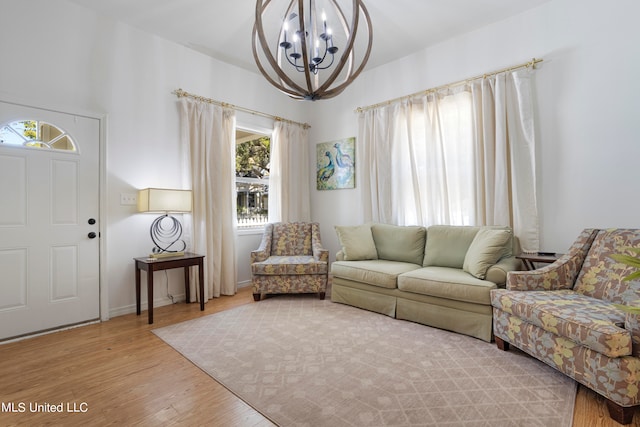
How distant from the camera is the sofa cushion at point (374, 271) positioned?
122 inches

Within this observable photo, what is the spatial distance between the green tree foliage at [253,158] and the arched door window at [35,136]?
1950mm

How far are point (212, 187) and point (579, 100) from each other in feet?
12.9

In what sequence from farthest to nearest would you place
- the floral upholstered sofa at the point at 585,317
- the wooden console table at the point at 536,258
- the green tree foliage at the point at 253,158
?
the green tree foliage at the point at 253,158
the wooden console table at the point at 536,258
the floral upholstered sofa at the point at 585,317

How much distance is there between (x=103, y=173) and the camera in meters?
3.10

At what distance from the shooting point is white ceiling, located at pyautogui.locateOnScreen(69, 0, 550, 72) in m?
2.97

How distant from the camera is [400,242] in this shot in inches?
144

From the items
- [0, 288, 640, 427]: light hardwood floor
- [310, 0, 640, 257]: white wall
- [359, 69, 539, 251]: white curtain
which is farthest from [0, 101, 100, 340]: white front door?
[310, 0, 640, 257]: white wall

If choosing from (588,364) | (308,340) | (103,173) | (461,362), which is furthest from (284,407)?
(103,173)

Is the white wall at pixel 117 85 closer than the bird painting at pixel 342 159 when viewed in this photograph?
Yes

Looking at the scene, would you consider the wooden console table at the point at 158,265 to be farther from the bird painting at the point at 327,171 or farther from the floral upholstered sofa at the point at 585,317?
the floral upholstered sofa at the point at 585,317

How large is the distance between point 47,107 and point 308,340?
3.10 m

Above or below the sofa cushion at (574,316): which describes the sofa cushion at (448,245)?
above

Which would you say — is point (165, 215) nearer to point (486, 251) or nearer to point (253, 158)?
point (253, 158)

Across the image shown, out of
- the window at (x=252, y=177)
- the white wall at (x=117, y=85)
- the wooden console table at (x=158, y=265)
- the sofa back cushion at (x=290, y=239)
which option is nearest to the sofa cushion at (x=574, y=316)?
the sofa back cushion at (x=290, y=239)
